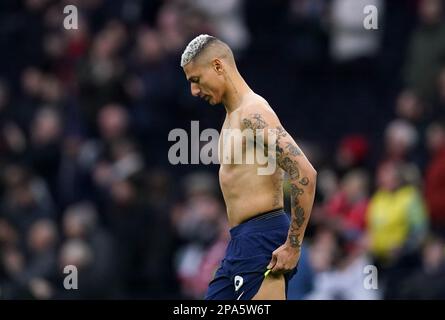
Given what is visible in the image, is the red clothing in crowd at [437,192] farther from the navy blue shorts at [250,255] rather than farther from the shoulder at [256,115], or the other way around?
the shoulder at [256,115]

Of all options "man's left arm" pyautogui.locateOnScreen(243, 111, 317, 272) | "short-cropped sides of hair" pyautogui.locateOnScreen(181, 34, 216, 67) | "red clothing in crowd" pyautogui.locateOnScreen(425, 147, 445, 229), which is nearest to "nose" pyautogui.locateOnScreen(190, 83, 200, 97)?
"short-cropped sides of hair" pyautogui.locateOnScreen(181, 34, 216, 67)

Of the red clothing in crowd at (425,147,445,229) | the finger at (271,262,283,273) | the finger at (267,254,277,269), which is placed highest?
the red clothing in crowd at (425,147,445,229)

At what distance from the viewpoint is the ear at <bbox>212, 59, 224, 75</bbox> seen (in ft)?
27.4

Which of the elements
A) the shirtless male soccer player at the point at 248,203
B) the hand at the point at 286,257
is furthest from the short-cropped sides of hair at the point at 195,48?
the hand at the point at 286,257

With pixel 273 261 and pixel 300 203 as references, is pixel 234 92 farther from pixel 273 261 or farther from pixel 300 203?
pixel 273 261

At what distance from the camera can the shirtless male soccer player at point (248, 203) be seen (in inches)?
317

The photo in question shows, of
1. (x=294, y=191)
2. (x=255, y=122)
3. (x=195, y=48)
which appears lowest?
(x=294, y=191)

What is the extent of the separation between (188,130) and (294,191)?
7.60 meters

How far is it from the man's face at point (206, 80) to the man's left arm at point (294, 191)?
44 cm

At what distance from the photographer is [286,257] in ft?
26.2

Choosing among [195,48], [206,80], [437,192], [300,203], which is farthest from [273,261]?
[437,192]

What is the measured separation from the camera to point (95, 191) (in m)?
15.6

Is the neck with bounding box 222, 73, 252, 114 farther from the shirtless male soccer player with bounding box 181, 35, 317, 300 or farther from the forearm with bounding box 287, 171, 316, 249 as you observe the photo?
the forearm with bounding box 287, 171, 316, 249

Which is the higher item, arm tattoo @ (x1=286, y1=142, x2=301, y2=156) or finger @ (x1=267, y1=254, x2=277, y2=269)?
arm tattoo @ (x1=286, y1=142, x2=301, y2=156)
